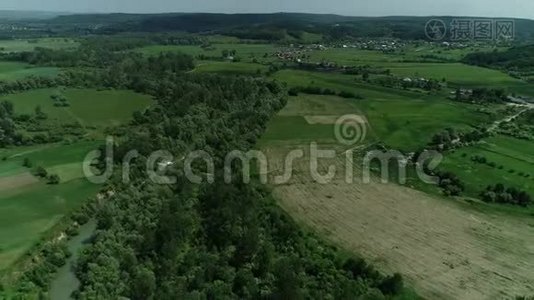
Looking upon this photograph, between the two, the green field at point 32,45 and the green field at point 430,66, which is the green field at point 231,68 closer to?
the green field at point 430,66

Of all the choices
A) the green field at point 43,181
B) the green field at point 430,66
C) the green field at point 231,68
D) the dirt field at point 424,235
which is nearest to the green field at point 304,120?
the dirt field at point 424,235

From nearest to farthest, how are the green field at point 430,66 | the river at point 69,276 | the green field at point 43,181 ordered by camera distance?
1. the river at point 69,276
2. the green field at point 43,181
3. the green field at point 430,66

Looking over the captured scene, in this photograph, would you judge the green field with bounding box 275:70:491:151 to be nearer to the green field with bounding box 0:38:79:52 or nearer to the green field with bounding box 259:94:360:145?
the green field with bounding box 259:94:360:145

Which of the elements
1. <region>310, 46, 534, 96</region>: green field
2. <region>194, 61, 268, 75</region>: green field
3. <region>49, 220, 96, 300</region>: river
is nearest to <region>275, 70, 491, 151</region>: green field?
<region>194, 61, 268, 75</region>: green field

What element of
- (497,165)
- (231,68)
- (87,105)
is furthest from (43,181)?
(231,68)

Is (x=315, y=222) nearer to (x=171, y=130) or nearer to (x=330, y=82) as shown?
(x=171, y=130)

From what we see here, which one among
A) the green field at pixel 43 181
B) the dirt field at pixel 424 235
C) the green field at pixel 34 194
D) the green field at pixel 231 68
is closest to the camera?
the dirt field at pixel 424 235
